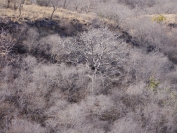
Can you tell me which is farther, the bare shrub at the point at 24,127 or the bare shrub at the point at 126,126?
the bare shrub at the point at 126,126

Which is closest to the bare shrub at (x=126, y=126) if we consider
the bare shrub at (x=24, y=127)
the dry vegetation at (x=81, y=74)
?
the dry vegetation at (x=81, y=74)

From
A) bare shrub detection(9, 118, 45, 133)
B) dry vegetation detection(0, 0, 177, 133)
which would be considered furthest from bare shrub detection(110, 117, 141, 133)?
bare shrub detection(9, 118, 45, 133)

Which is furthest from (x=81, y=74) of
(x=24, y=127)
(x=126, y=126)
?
(x=24, y=127)

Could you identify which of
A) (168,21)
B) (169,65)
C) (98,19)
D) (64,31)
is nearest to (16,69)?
(64,31)

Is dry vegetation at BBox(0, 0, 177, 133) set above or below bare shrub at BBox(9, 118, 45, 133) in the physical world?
above

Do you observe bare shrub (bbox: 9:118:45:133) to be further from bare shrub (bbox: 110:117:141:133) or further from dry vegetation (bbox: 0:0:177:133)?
bare shrub (bbox: 110:117:141:133)

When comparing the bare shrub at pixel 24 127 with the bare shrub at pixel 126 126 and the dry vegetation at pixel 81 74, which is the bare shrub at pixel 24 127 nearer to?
the dry vegetation at pixel 81 74

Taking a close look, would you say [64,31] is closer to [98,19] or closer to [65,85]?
[98,19]

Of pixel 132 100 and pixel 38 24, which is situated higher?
pixel 38 24
